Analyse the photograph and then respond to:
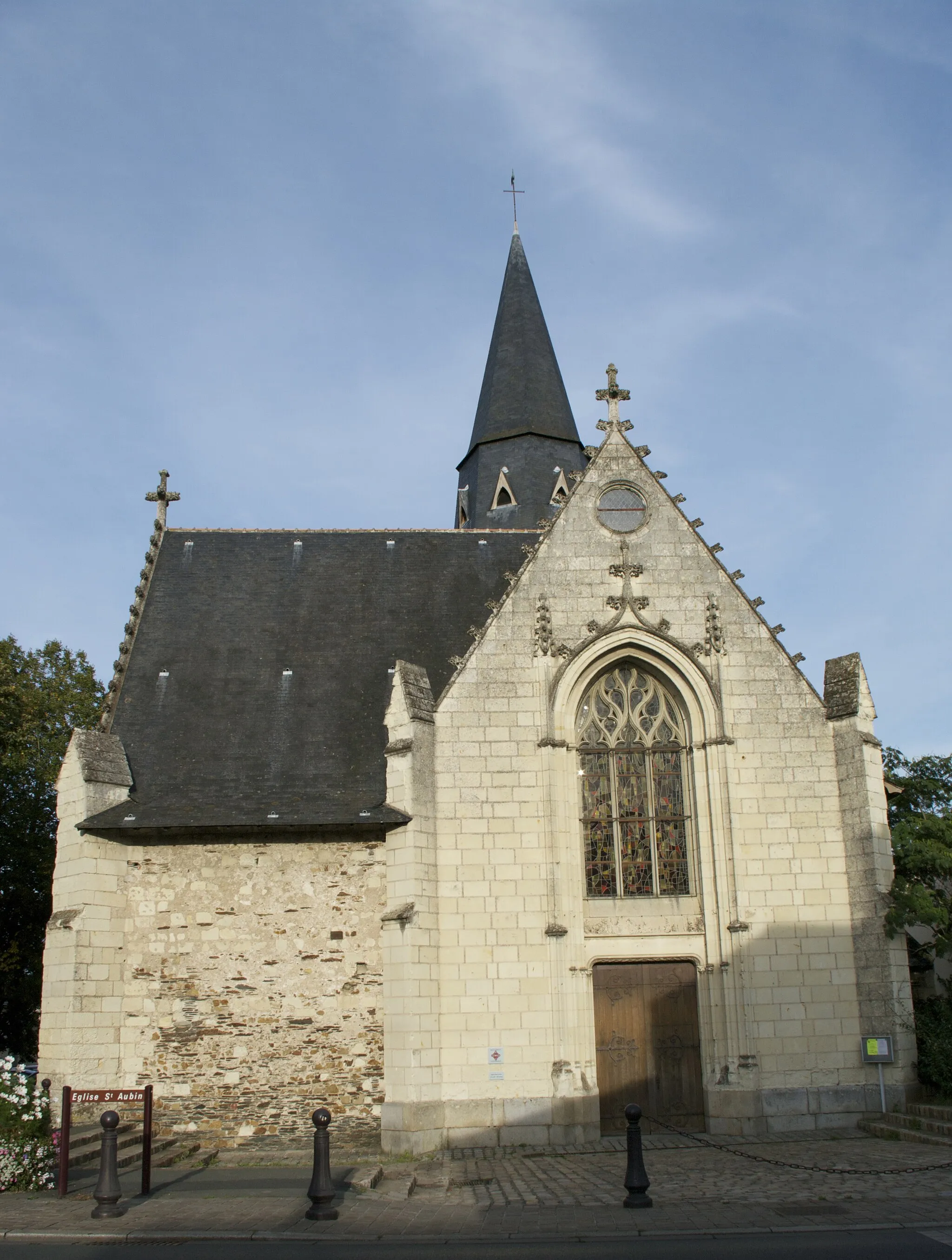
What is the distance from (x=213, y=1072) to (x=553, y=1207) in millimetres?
6118

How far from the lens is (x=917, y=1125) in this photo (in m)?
13.3

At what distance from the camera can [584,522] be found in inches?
640

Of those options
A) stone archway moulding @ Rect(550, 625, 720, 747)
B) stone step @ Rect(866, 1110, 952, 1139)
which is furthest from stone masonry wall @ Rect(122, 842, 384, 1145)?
stone step @ Rect(866, 1110, 952, 1139)

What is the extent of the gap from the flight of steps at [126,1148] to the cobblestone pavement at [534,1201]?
416 mm

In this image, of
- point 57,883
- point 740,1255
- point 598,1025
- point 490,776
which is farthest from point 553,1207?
Result: point 57,883

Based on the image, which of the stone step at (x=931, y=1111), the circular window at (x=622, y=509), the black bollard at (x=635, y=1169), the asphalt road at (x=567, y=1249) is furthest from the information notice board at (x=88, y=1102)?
the circular window at (x=622, y=509)

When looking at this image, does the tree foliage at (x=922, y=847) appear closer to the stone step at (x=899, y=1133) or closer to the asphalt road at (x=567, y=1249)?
the stone step at (x=899, y=1133)

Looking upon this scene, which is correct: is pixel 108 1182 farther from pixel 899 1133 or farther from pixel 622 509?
pixel 622 509

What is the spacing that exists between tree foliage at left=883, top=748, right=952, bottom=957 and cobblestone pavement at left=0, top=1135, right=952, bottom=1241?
2.74 m

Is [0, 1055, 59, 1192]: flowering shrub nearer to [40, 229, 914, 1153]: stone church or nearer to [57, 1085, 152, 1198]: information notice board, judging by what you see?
[57, 1085, 152, 1198]: information notice board

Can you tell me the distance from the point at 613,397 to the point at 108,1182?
39.2ft

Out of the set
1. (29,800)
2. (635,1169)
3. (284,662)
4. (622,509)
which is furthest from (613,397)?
(29,800)

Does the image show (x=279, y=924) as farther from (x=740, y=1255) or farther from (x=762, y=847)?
(x=740, y=1255)

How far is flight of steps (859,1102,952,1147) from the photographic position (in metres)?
12.8
